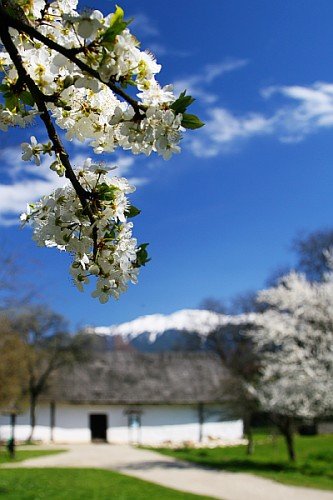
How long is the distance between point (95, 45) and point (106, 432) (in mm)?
34929

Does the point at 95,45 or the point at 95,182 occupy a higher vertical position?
the point at 95,45

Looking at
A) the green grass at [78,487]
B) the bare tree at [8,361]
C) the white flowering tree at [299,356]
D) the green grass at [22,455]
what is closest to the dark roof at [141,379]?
the green grass at [22,455]

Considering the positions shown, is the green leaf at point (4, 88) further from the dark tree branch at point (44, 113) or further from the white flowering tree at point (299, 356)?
the white flowering tree at point (299, 356)

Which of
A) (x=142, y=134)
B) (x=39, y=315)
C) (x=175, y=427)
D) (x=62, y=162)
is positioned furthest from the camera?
(x=175, y=427)

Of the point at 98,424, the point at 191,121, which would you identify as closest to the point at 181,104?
the point at 191,121

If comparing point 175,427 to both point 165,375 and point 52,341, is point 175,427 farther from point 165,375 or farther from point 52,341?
point 52,341

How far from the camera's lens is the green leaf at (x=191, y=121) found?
1.75m

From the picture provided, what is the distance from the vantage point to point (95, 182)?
1993mm

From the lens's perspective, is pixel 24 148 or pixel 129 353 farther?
pixel 129 353

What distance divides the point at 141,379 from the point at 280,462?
729 inches

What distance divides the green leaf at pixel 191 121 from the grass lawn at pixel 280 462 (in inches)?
564

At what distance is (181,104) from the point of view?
69.0 inches

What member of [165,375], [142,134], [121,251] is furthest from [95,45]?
[165,375]

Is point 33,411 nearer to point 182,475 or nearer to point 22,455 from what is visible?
point 22,455
